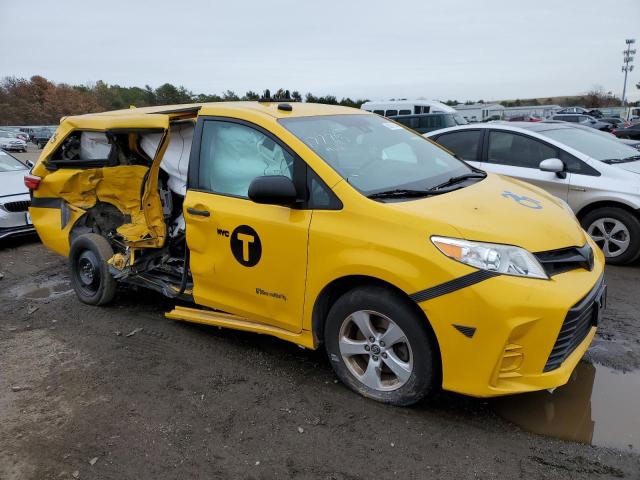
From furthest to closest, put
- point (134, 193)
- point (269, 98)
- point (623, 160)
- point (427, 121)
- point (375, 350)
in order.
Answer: point (427, 121), point (623, 160), point (134, 193), point (269, 98), point (375, 350)

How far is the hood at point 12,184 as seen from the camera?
7.29m

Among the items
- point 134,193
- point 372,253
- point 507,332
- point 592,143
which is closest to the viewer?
point 507,332

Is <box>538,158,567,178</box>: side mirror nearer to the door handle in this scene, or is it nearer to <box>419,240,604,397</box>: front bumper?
<box>419,240,604,397</box>: front bumper

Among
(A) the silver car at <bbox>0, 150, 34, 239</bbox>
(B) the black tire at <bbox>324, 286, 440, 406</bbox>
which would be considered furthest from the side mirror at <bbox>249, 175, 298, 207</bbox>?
(A) the silver car at <bbox>0, 150, 34, 239</bbox>

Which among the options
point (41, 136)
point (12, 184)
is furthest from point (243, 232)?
point (41, 136)

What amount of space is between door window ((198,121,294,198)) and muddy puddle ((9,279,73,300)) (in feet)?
9.05

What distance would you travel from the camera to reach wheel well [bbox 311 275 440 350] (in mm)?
2809

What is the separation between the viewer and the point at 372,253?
2.84 meters

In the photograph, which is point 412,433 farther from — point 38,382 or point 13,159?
point 13,159

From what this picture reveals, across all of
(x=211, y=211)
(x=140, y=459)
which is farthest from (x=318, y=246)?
(x=140, y=459)

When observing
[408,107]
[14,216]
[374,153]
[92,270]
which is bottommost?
[92,270]

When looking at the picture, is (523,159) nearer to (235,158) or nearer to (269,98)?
(269,98)

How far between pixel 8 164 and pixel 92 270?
5.09m

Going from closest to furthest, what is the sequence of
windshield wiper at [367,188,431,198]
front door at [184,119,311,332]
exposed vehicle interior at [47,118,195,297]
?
windshield wiper at [367,188,431,198], front door at [184,119,311,332], exposed vehicle interior at [47,118,195,297]
